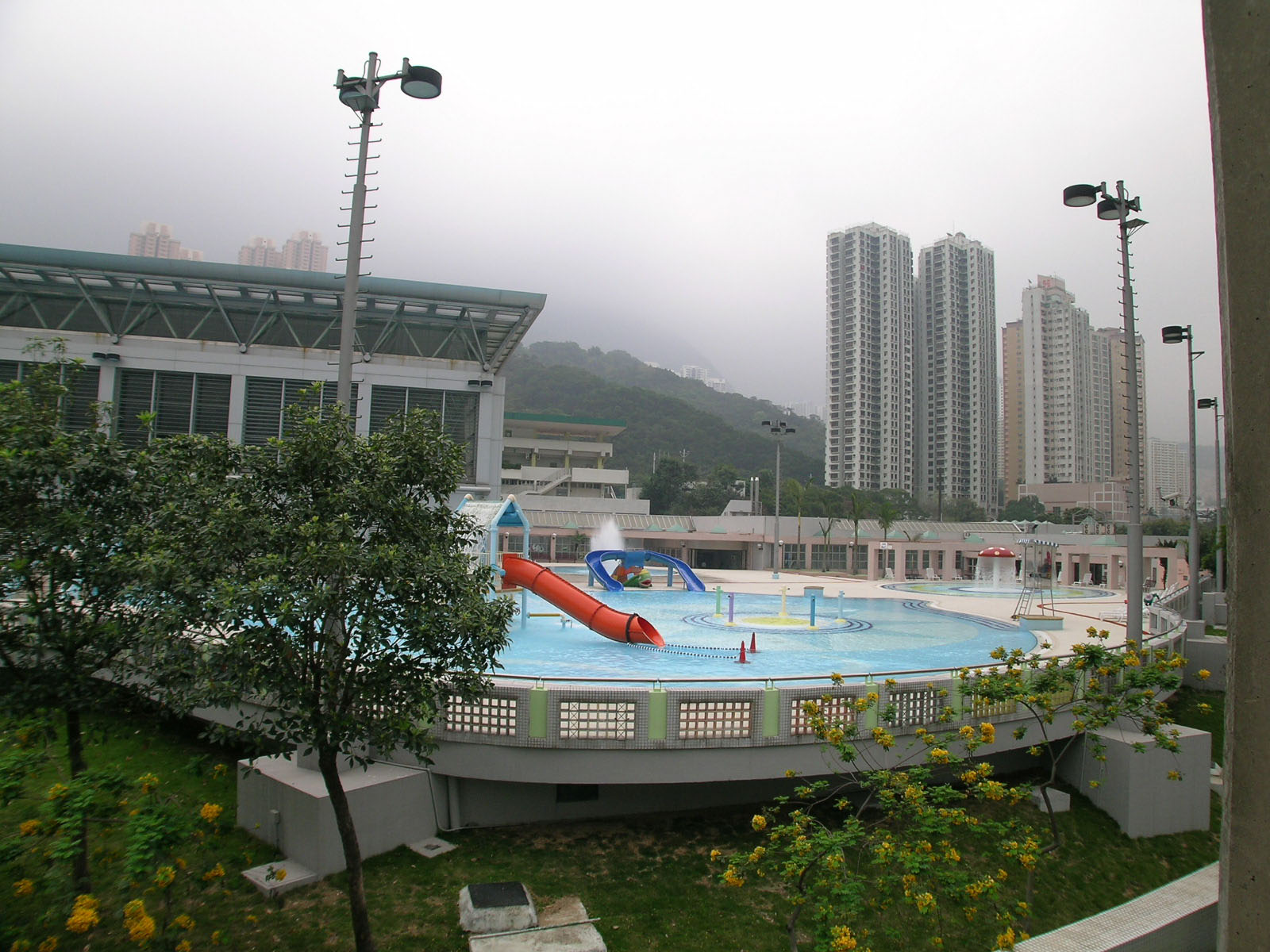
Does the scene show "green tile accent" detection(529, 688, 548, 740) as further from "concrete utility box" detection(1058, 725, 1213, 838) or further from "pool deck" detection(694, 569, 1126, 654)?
"pool deck" detection(694, 569, 1126, 654)

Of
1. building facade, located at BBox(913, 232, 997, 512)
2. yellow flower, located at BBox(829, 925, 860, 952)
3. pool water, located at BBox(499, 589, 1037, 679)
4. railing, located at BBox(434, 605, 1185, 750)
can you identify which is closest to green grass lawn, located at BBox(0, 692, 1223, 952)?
railing, located at BBox(434, 605, 1185, 750)

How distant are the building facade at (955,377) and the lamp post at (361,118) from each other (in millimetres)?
116599

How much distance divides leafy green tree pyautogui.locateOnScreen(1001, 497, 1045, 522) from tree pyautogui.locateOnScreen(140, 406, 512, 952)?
97.9 metres

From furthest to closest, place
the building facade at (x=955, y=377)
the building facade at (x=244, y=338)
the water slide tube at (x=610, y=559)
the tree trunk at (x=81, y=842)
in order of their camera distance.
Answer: the building facade at (x=955, y=377)
the water slide tube at (x=610, y=559)
the building facade at (x=244, y=338)
the tree trunk at (x=81, y=842)

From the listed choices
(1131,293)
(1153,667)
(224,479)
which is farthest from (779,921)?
(1131,293)

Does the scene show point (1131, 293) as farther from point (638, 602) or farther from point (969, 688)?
point (638, 602)

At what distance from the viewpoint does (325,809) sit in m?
8.93

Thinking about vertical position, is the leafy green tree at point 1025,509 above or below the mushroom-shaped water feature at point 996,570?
above

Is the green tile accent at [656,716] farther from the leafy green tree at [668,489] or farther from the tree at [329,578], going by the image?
the leafy green tree at [668,489]

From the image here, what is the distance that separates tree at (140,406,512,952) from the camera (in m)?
6.45

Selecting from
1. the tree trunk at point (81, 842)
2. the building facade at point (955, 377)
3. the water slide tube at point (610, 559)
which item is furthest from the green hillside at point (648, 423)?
the tree trunk at point (81, 842)

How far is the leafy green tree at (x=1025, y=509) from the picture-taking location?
309 feet

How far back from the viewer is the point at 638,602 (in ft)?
101

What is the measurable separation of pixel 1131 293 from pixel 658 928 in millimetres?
12111
